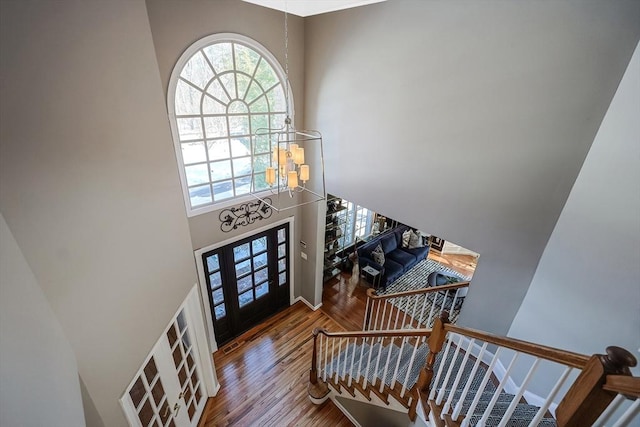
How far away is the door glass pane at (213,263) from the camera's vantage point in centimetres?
394

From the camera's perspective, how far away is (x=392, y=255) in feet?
22.6

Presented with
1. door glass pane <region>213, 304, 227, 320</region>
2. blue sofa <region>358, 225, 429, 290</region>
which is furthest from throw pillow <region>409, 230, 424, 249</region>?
door glass pane <region>213, 304, 227, 320</region>

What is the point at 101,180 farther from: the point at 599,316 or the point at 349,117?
the point at 599,316

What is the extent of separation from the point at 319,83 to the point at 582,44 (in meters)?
2.72

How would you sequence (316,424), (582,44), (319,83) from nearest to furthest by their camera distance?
(582,44), (316,424), (319,83)

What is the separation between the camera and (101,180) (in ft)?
5.62

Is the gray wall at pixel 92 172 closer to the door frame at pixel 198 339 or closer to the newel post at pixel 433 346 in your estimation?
the door frame at pixel 198 339

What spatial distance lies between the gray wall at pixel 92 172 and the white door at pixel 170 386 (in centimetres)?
21

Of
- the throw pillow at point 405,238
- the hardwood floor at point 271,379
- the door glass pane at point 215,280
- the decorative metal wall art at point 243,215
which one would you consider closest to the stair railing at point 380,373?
the hardwood floor at point 271,379

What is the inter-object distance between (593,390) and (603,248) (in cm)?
141

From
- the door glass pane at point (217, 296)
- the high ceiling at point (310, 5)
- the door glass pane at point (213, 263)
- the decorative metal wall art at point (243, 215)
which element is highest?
the high ceiling at point (310, 5)

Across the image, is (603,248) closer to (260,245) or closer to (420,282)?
(260,245)

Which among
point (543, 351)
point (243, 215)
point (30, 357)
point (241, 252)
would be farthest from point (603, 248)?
point (241, 252)

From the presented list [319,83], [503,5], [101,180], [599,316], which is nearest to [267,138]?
[319,83]
